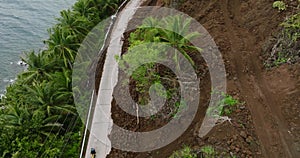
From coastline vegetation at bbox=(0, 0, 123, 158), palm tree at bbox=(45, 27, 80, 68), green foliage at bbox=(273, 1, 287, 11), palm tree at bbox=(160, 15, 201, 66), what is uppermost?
green foliage at bbox=(273, 1, 287, 11)

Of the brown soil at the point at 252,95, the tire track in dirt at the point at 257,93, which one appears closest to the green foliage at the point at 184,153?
the brown soil at the point at 252,95

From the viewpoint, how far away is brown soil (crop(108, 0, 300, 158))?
8945 millimetres

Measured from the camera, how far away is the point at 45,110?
582 inches

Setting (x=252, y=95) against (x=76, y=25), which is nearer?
(x=252, y=95)

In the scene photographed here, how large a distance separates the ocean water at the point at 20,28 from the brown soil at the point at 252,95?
15805 mm

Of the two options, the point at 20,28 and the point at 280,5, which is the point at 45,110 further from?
the point at 20,28

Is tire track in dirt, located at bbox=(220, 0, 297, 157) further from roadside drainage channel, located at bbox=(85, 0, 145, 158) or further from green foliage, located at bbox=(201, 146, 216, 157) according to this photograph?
roadside drainage channel, located at bbox=(85, 0, 145, 158)

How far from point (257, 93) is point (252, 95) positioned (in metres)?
0.19

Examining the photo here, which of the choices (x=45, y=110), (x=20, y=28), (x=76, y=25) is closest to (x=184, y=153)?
(x=45, y=110)

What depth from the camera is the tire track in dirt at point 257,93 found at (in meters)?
8.85

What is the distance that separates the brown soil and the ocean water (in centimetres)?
1580

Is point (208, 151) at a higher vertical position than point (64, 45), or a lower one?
lower

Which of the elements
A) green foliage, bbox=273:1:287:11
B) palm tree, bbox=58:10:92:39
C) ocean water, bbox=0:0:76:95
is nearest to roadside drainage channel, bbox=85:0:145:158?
palm tree, bbox=58:10:92:39

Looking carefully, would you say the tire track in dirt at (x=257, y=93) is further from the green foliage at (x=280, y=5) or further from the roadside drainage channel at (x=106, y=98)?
the roadside drainage channel at (x=106, y=98)
